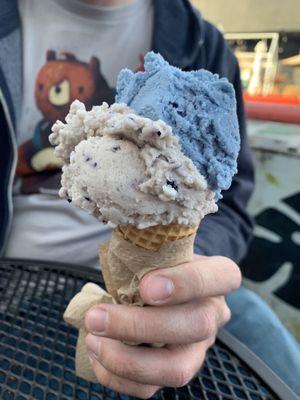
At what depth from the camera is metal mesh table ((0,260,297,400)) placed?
1.75 feet

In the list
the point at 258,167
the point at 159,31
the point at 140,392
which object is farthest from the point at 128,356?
the point at 258,167

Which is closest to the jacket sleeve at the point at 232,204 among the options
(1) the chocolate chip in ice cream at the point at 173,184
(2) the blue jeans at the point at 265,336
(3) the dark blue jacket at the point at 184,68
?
(3) the dark blue jacket at the point at 184,68

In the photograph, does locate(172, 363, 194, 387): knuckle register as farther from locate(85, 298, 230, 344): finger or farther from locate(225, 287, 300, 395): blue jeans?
locate(225, 287, 300, 395): blue jeans

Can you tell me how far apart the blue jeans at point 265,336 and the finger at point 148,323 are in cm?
26

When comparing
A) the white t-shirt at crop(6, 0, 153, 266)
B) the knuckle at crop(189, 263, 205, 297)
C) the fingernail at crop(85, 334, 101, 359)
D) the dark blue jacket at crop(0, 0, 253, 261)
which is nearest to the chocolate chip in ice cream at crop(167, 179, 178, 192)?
the knuckle at crop(189, 263, 205, 297)

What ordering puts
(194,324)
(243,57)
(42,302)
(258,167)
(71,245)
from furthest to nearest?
1. (243,57)
2. (258,167)
3. (71,245)
4. (42,302)
5. (194,324)

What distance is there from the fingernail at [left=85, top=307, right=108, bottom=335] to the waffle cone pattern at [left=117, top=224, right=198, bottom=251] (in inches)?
3.9

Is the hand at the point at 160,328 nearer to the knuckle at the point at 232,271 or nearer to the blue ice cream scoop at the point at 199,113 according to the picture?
the knuckle at the point at 232,271

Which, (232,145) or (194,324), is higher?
(232,145)

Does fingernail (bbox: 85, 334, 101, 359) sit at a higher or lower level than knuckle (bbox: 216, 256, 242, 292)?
lower

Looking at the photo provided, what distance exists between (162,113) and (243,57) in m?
3.72

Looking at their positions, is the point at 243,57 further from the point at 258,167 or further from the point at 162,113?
the point at 162,113

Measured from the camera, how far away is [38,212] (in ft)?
3.07

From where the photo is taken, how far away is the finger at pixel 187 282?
44cm
